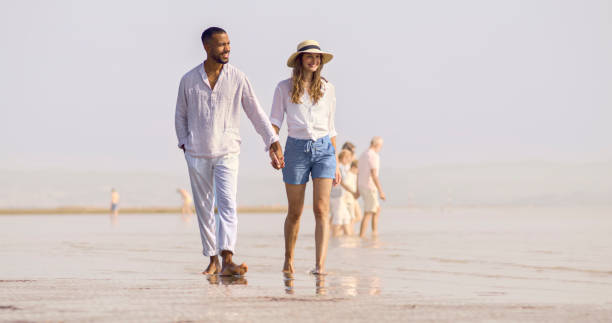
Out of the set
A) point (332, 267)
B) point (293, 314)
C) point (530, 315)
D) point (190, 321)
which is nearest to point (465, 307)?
point (530, 315)

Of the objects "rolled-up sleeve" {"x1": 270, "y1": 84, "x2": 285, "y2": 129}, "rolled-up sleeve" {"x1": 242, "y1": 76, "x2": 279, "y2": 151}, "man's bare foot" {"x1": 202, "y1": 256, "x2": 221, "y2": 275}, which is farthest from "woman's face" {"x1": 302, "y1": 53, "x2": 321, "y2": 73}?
"man's bare foot" {"x1": 202, "y1": 256, "x2": 221, "y2": 275}

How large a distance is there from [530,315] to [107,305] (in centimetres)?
256

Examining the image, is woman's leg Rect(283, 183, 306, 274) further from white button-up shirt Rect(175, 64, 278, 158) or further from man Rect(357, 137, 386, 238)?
man Rect(357, 137, 386, 238)

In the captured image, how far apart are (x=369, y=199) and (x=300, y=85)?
396 inches

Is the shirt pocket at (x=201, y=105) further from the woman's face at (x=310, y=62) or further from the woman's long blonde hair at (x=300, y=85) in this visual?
the woman's face at (x=310, y=62)

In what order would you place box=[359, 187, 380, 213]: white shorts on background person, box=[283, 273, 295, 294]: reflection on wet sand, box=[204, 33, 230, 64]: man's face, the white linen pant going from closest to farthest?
box=[283, 273, 295, 294]: reflection on wet sand
box=[204, 33, 230, 64]: man's face
the white linen pant
box=[359, 187, 380, 213]: white shorts on background person

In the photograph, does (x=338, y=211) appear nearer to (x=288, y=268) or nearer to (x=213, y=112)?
(x=288, y=268)

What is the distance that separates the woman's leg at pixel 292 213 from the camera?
8.38 metres

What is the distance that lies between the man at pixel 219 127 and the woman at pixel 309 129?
0.22 meters

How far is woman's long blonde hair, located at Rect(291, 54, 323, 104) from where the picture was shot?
8258 mm

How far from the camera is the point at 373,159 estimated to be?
1769cm

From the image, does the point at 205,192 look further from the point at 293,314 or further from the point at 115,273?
the point at 293,314

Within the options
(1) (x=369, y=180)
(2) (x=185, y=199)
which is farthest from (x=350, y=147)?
(2) (x=185, y=199)

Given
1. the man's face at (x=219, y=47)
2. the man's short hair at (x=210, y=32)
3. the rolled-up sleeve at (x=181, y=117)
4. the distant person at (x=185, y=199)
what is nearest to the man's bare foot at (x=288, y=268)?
the rolled-up sleeve at (x=181, y=117)
